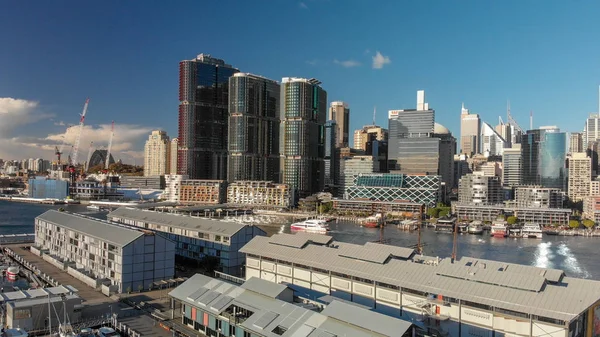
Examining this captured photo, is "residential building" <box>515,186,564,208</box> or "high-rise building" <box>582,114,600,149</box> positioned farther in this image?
"high-rise building" <box>582,114,600,149</box>

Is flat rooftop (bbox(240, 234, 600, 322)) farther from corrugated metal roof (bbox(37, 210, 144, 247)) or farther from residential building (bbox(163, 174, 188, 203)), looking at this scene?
residential building (bbox(163, 174, 188, 203))

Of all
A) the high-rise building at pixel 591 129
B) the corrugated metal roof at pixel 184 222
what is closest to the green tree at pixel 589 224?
the corrugated metal roof at pixel 184 222

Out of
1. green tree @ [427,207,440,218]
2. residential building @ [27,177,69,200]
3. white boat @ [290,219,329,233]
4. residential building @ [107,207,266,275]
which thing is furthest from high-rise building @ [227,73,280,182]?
residential building @ [107,207,266,275]

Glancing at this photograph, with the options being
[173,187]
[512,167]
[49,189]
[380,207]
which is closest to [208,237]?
[380,207]

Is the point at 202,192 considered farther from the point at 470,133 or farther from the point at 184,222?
the point at 470,133

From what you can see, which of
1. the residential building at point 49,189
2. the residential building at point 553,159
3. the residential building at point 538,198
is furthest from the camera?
the residential building at point 553,159

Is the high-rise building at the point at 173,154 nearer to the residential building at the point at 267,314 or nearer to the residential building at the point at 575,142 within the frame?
the residential building at the point at 575,142

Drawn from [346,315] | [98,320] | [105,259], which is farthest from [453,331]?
[105,259]
